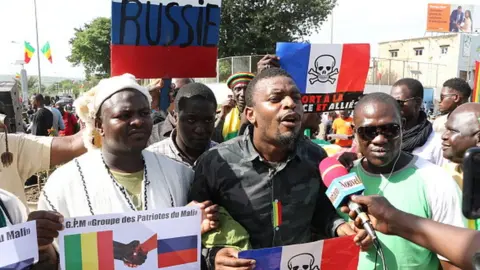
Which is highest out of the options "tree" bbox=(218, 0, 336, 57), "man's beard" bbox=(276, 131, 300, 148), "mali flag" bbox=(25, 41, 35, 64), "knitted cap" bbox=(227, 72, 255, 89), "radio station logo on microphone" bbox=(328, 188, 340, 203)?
"tree" bbox=(218, 0, 336, 57)

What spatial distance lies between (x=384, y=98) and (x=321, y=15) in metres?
30.5

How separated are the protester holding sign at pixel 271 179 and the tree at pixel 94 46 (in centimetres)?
4380

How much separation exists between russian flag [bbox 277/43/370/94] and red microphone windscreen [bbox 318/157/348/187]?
2065 mm

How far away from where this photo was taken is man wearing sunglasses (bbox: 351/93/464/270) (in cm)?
211

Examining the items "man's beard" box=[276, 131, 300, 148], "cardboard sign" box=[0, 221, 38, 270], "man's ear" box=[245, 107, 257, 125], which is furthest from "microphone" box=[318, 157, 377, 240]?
"cardboard sign" box=[0, 221, 38, 270]

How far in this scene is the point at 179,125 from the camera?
10.2 feet

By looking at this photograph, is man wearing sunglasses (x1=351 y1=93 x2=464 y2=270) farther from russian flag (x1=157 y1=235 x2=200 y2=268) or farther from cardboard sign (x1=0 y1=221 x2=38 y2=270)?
cardboard sign (x1=0 y1=221 x2=38 y2=270)

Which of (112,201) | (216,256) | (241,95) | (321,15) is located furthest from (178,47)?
(321,15)

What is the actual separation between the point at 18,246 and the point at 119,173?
0.70 m

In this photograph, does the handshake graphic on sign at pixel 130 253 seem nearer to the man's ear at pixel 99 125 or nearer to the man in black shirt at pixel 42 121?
the man's ear at pixel 99 125

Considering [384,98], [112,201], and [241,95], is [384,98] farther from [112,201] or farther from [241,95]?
[241,95]

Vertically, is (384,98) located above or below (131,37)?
below

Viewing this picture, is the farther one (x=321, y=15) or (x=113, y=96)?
(x=321, y=15)

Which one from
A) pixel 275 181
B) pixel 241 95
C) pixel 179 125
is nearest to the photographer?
pixel 275 181
